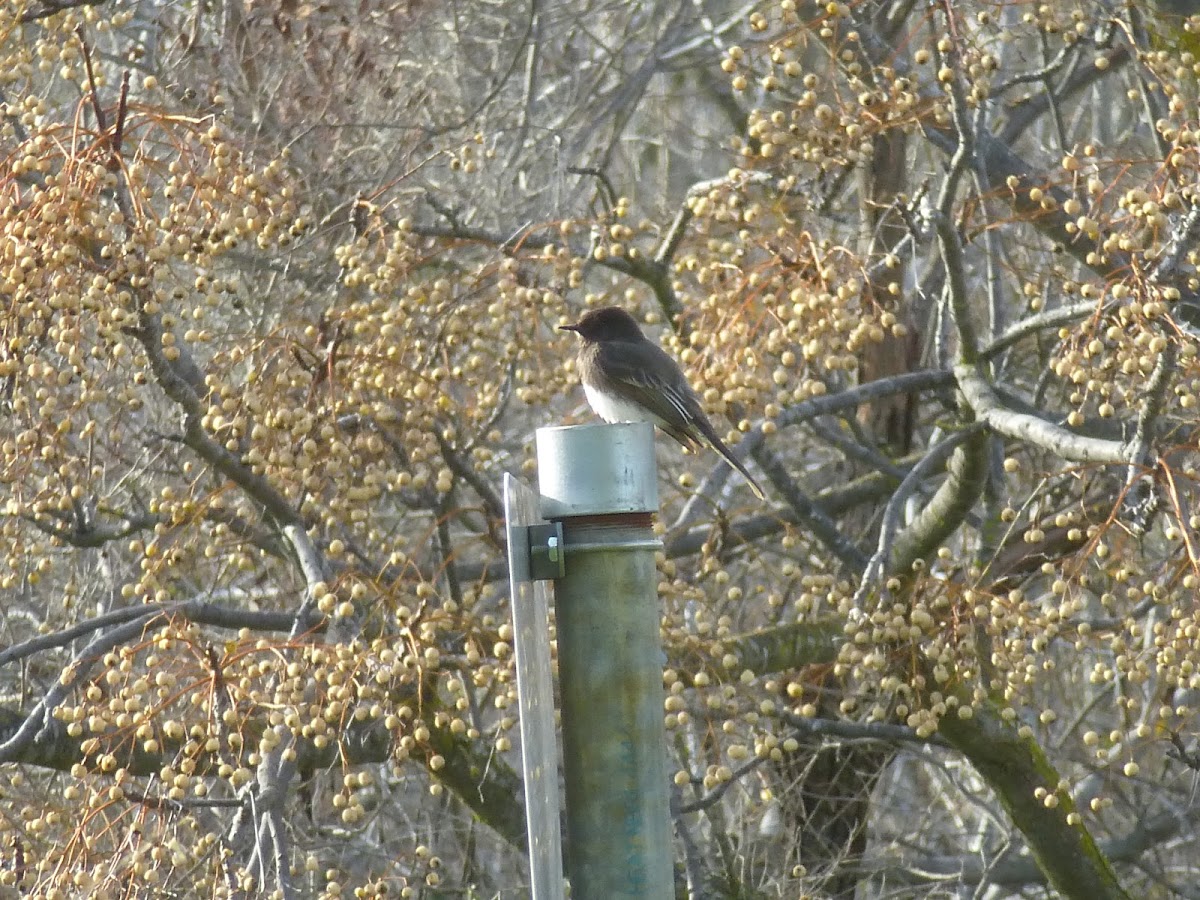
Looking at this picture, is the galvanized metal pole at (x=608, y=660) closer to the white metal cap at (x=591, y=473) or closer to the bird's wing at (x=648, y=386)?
the white metal cap at (x=591, y=473)

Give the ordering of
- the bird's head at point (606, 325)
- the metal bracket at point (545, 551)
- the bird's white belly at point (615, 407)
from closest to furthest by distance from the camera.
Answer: the metal bracket at point (545, 551)
the bird's white belly at point (615, 407)
the bird's head at point (606, 325)

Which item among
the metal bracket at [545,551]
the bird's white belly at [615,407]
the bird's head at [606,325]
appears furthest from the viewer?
the bird's head at [606,325]

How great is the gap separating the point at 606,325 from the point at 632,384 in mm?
304

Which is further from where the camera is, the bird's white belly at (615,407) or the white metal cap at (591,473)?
the bird's white belly at (615,407)

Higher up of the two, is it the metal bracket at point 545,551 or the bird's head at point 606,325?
the bird's head at point 606,325

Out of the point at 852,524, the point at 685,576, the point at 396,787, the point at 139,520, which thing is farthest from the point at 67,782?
the point at 852,524

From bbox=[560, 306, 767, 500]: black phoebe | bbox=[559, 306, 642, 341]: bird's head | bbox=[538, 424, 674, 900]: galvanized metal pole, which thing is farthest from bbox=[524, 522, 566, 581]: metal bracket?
bbox=[559, 306, 642, 341]: bird's head

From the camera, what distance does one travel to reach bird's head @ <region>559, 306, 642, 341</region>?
5691 mm

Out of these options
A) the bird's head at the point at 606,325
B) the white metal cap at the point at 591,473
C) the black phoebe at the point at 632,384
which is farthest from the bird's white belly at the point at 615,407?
the white metal cap at the point at 591,473

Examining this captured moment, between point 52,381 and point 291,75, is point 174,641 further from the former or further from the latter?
point 291,75

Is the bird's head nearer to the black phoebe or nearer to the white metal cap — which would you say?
the black phoebe

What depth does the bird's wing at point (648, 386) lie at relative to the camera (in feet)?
18.2

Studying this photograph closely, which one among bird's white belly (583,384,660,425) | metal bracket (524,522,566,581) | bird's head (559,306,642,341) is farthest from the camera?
bird's head (559,306,642,341)

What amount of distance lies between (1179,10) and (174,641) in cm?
425
